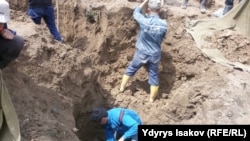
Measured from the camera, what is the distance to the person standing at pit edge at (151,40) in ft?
23.8

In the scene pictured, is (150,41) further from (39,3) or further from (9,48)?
(9,48)

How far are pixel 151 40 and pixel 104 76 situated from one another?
1536 mm

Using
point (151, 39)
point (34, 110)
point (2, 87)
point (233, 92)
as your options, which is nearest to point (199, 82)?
point (233, 92)

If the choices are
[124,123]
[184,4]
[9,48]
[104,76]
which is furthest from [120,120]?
[184,4]

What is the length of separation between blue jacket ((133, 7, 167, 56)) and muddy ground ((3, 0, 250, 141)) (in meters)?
1.03

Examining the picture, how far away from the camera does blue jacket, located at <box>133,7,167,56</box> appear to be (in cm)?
723

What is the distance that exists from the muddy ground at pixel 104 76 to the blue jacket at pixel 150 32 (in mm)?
1035

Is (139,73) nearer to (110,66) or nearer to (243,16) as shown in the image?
(110,66)

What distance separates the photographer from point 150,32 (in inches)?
287

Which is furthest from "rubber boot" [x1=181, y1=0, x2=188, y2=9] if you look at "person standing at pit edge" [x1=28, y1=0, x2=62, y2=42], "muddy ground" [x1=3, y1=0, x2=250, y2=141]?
"person standing at pit edge" [x1=28, y1=0, x2=62, y2=42]

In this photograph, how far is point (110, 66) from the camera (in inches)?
336

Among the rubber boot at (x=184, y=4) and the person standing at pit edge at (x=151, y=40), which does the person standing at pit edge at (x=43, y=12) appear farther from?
the rubber boot at (x=184, y=4)

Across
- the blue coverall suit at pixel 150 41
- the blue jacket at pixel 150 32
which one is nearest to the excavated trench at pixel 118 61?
the blue coverall suit at pixel 150 41

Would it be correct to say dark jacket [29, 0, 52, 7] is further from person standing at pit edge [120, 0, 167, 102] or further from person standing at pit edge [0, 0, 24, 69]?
person standing at pit edge [0, 0, 24, 69]
